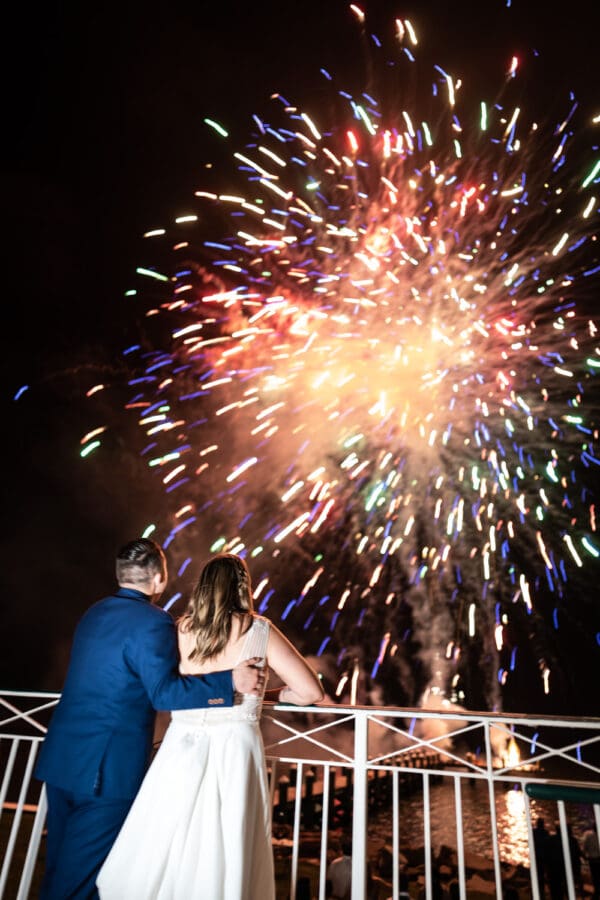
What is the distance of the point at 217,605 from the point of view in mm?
2617

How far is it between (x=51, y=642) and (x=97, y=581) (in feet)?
9.33

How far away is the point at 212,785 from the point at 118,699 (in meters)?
0.52

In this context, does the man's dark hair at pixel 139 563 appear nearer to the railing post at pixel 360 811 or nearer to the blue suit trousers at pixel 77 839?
the blue suit trousers at pixel 77 839

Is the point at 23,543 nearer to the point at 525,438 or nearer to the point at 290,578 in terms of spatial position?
the point at 290,578

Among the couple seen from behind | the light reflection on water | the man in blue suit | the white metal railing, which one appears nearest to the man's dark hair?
the couple seen from behind

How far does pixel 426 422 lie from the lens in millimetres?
12766

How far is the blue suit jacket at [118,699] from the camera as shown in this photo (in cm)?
235

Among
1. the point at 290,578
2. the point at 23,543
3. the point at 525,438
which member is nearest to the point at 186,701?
the point at 525,438

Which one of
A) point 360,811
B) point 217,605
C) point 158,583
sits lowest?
point 360,811

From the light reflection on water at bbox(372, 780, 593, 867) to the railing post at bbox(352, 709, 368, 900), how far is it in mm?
23954

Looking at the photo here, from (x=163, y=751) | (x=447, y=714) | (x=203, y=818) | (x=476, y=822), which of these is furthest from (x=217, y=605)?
(x=476, y=822)

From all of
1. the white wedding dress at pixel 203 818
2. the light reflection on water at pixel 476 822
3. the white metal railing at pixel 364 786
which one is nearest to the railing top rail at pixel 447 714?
the white metal railing at pixel 364 786

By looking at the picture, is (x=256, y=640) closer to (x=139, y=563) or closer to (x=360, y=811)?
(x=139, y=563)

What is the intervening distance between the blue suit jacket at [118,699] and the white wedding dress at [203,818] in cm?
12
